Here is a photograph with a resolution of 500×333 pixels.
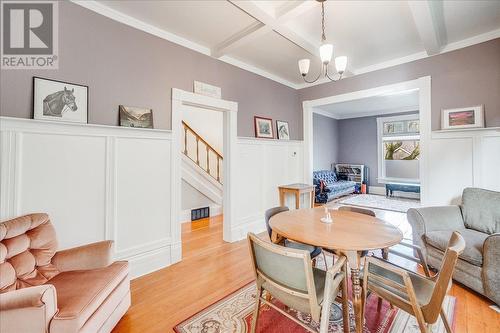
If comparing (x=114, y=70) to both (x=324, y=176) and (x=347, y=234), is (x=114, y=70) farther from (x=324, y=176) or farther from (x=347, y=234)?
(x=324, y=176)

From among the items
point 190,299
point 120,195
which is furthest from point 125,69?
point 190,299

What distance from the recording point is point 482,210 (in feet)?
8.47

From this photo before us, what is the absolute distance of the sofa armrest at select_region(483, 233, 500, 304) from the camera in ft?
6.30

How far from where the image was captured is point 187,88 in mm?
3094

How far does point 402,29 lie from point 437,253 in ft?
9.08

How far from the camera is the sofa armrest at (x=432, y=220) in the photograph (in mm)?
2584

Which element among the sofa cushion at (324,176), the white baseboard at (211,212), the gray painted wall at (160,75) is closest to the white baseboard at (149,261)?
the gray painted wall at (160,75)

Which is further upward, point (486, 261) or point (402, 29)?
point (402, 29)

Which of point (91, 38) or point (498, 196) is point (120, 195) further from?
point (498, 196)

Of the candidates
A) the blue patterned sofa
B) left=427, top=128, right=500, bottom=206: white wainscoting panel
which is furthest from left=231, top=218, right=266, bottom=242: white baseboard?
the blue patterned sofa

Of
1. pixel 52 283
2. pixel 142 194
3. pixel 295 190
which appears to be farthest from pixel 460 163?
pixel 52 283

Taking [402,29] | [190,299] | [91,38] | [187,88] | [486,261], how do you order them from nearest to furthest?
[486,261], [190,299], [91,38], [402,29], [187,88]

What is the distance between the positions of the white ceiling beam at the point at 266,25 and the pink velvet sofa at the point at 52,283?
8.66ft

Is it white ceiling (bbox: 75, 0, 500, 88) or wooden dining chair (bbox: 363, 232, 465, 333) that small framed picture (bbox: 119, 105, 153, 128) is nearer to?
white ceiling (bbox: 75, 0, 500, 88)
